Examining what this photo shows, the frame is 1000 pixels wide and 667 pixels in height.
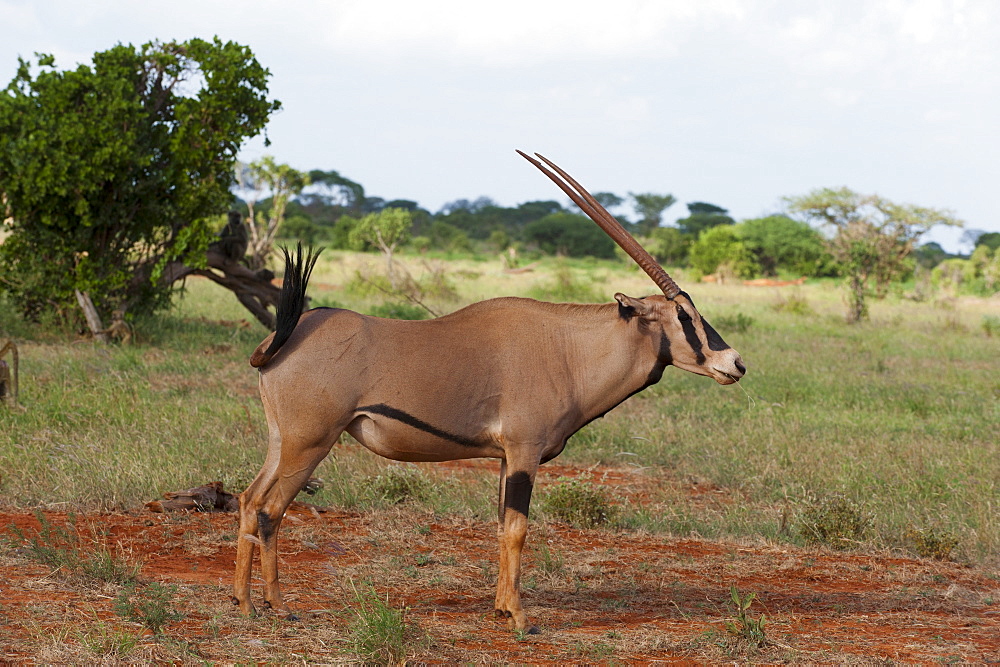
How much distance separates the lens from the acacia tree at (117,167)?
12531 mm

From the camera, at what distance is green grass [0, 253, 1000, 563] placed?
23.0ft

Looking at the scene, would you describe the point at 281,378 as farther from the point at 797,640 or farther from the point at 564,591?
the point at 797,640

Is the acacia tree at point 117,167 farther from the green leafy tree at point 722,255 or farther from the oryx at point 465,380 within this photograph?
the green leafy tree at point 722,255

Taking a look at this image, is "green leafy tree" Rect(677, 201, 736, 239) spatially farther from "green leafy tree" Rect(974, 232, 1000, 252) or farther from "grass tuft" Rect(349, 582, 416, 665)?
"grass tuft" Rect(349, 582, 416, 665)

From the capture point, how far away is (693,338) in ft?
16.1

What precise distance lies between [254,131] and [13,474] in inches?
314

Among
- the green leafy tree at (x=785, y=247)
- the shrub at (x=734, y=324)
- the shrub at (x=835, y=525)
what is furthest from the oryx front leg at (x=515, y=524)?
the green leafy tree at (x=785, y=247)

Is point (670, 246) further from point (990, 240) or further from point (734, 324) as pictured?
point (734, 324)

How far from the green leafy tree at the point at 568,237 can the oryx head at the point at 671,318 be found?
52.6m

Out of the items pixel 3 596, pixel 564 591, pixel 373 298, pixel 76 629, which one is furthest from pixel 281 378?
pixel 373 298

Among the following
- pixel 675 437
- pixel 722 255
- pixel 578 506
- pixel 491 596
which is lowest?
pixel 491 596

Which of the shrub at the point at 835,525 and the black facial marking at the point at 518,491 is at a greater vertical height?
the black facial marking at the point at 518,491

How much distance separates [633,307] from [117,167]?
32.7ft

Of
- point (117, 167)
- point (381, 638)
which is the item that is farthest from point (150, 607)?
point (117, 167)
